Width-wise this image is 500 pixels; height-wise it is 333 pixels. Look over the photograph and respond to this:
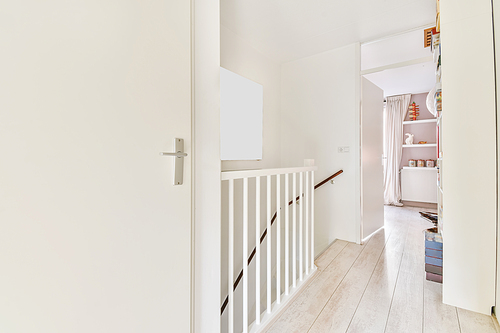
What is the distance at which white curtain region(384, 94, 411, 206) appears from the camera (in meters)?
5.30

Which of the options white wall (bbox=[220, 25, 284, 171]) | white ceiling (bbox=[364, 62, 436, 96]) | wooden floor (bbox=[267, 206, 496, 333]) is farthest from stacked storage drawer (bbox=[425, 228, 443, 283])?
white ceiling (bbox=[364, 62, 436, 96])

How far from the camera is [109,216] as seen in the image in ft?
2.57

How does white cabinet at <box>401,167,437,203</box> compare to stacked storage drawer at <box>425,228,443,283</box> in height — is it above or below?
above

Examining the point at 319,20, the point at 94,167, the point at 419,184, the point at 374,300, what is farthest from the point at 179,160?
the point at 419,184

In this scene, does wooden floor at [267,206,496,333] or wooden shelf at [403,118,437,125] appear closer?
wooden floor at [267,206,496,333]

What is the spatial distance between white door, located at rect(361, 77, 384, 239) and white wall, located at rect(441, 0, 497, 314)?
1323 millimetres

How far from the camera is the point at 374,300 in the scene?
1734mm

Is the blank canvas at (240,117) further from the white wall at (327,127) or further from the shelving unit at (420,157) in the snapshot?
the shelving unit at (420,157)

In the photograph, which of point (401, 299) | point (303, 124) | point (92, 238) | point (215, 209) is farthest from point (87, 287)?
point (303, 124)

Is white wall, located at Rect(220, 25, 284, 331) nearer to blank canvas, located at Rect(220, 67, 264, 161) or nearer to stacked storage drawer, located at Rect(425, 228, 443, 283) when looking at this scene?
blank canvas, located at Rect(220, 67, 264, 161)

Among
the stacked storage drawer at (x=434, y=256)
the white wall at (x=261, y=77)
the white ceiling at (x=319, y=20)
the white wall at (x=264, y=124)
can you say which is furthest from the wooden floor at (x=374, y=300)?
the white ceiling at (x=319, y=20)

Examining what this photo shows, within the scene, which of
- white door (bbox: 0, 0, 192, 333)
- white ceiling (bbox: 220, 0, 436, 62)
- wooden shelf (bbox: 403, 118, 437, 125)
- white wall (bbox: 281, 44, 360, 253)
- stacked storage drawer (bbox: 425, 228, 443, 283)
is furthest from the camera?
wooden shelf (bbox: 403, 118, 437, 125)

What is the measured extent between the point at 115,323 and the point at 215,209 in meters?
0.58

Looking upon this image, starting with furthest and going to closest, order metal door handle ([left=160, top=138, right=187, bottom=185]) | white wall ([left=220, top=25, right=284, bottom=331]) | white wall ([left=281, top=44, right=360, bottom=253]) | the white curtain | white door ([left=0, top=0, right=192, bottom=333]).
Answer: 1. the white curtain
2. white wall ([left=281, top=44, right=360, bottom=253])
3. white wall ([left=220, top=25, right=284, bottom=331])
4. metal door handle ([left=160, top=138, right=187, bottom=185])
5. white door ([left=0, top=0, right=192, bottom=333])
